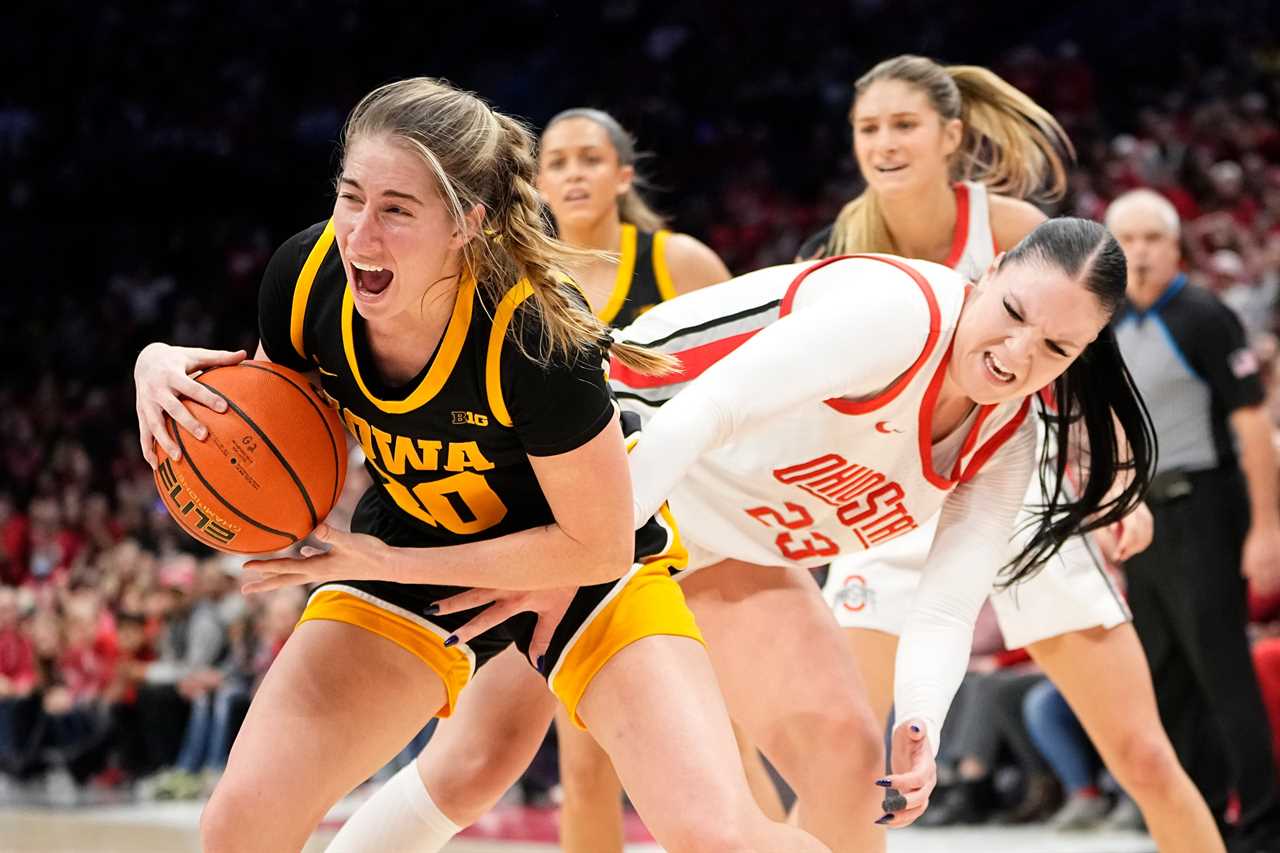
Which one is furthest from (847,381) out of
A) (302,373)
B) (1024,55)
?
(1024,55)

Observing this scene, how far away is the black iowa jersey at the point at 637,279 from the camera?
443cm

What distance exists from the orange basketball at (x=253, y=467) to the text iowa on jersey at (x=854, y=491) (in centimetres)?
91

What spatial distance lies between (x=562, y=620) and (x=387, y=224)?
2.53 ft

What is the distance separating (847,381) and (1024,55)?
12398mm

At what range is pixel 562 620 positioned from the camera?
2.82 m

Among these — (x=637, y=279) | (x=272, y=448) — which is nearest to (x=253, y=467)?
(x=272, y=448)

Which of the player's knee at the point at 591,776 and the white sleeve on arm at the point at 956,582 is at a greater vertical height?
the white sleeve on arm at the point at 956,582

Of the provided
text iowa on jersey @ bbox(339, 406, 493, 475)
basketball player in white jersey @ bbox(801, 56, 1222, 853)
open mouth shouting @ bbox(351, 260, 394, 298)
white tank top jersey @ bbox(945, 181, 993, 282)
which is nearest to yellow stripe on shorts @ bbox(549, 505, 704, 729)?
text iowa on jersey @ bbox(339, 406, 493, 475)

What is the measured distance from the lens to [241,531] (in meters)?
2.64

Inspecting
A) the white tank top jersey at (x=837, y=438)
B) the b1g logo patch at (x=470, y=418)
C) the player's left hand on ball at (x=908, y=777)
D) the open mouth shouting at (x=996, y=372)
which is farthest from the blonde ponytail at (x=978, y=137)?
the b1g logo patch at (x=470, y=418)

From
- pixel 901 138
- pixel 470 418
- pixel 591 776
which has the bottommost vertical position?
pixel 591 776

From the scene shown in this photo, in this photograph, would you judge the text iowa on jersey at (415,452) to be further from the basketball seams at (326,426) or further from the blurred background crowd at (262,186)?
the blurred background crowd at (262,186)

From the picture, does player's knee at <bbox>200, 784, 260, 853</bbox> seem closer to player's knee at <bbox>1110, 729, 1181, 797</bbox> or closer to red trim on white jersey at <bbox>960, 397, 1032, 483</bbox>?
red trim on white jersey at <bbox>960, 397, 1032, 483</bbox>

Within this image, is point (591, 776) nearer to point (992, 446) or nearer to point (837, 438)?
point (837, 438)
